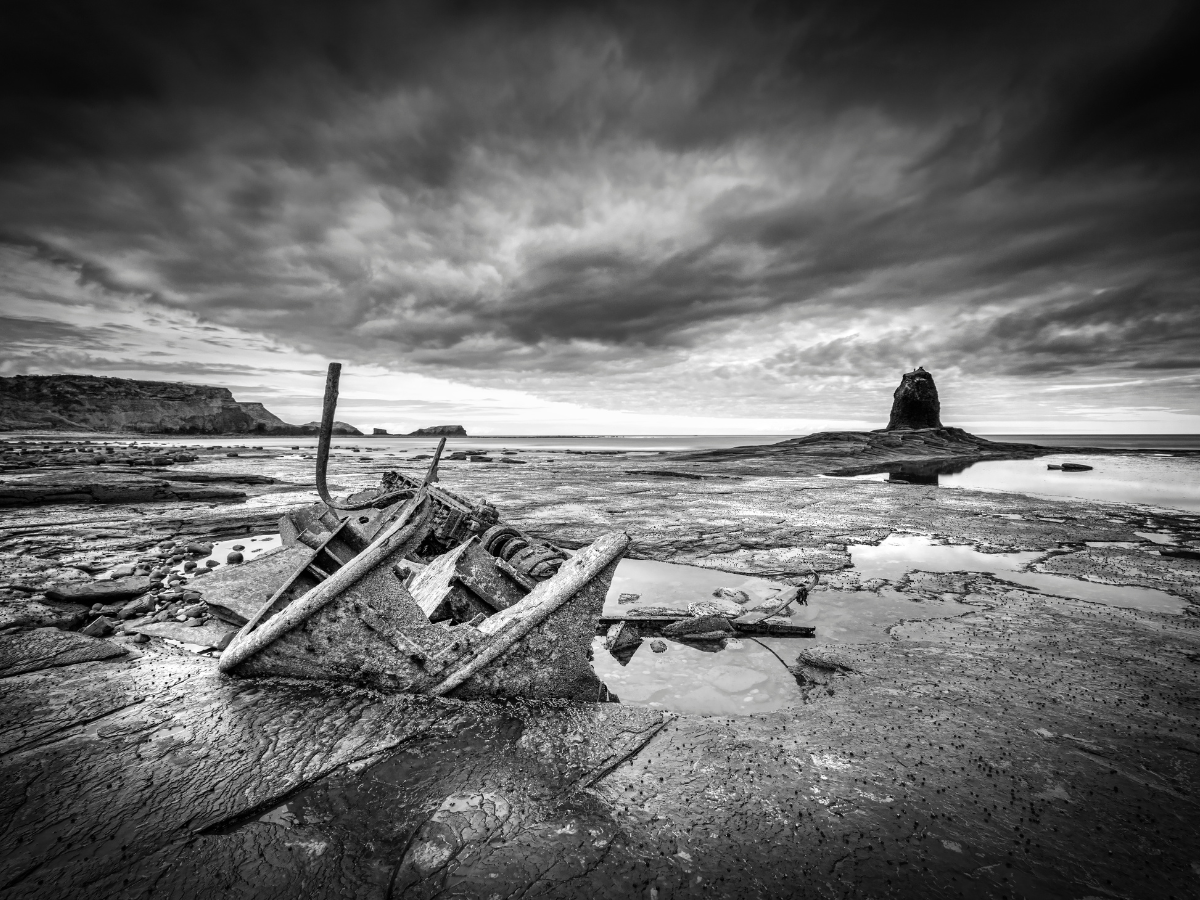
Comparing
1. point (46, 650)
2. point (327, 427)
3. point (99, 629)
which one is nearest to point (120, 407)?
point (327, 427)

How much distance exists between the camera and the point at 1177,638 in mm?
4773

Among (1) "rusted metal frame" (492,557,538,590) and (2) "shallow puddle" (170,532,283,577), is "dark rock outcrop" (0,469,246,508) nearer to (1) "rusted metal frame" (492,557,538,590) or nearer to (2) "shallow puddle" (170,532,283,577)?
(2) "shallow puddle" (170,532,283,577)

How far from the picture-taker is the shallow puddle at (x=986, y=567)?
5.95 m

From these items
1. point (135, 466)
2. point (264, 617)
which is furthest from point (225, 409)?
point (264, 617)

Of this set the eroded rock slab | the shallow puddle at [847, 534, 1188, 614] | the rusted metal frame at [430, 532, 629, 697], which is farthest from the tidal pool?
the eroded rock slab

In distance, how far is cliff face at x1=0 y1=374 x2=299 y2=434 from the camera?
104812 mm

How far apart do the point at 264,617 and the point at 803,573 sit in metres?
6.58

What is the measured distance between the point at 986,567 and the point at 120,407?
531ft

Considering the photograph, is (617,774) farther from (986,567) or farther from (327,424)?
(986,567)

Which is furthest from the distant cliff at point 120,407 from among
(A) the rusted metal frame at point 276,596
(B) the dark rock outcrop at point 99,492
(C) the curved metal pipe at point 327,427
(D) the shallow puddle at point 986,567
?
(D) the shallow puddle at point 986,567

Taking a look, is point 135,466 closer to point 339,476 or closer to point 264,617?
point 339,476

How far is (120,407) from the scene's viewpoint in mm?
116500

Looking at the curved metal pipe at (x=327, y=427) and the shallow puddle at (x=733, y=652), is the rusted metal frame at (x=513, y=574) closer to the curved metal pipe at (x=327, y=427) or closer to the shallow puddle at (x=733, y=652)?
the shallow puddle at (x=733, y=652)

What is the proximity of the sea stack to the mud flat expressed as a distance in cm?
5296
